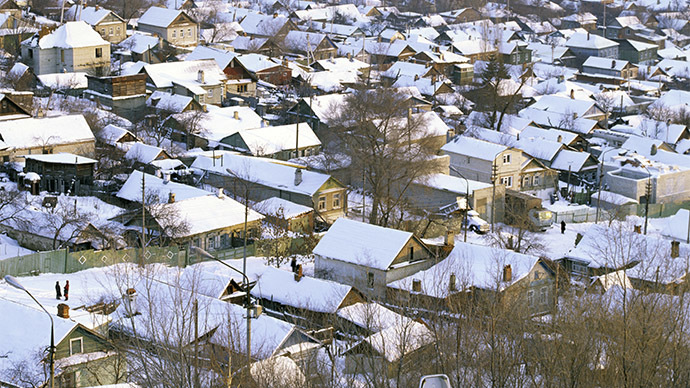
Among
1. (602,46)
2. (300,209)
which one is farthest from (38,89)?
(602,46)

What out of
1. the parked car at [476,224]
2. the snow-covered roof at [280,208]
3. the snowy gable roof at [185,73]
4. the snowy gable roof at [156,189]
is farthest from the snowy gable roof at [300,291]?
the snowy gable roof at [185,73]

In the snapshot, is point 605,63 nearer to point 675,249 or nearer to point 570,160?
point 570,160

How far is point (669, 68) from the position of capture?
250 feet

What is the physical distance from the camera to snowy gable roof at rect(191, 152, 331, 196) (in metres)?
38.7

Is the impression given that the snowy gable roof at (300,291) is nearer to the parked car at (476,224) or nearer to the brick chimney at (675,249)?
the brick chimney at (675,249)

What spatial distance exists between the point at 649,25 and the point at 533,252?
66.1 metres

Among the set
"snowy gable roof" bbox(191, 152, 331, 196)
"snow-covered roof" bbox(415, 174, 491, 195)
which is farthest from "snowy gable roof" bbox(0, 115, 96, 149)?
"snow-covered roof" bbox(415, 174, 491, 195)

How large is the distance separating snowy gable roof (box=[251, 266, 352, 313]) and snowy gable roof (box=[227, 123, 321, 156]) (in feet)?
53.1

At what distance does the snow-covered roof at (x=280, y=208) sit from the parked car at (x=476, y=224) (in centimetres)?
551

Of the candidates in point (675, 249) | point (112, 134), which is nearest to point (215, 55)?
point (112, 134)

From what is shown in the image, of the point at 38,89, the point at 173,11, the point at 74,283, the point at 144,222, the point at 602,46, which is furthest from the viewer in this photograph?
the point at 602,46

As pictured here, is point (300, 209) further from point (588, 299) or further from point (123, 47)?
point (123, 47)

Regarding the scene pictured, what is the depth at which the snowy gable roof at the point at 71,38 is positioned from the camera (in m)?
57.0

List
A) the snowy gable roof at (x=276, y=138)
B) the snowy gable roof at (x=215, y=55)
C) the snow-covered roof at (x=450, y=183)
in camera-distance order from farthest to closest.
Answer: the snowy gable roof at (x=215, y=55), the snowy gable roof at (x=276, y=138), the snow-covered roof at (x=450, y=183)
